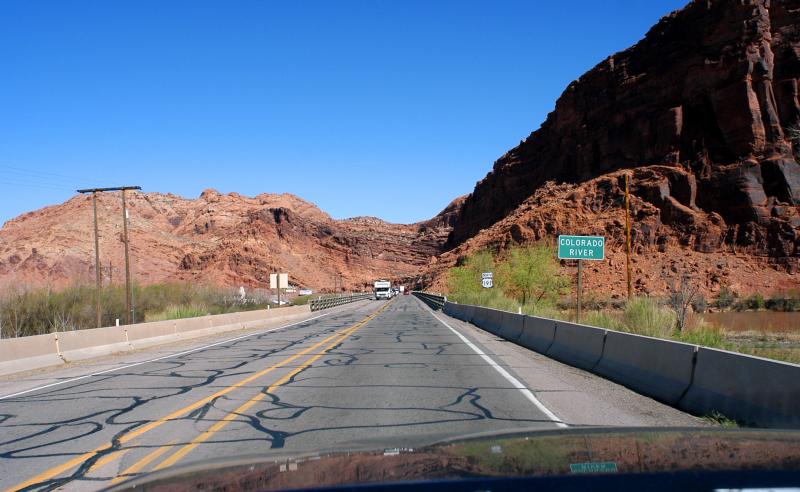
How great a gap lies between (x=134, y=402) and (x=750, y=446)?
9.72 m

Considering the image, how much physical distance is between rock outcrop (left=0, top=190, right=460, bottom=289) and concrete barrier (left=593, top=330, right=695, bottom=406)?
6862cm

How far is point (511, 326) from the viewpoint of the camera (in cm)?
2548

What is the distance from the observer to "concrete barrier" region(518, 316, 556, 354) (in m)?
19.6

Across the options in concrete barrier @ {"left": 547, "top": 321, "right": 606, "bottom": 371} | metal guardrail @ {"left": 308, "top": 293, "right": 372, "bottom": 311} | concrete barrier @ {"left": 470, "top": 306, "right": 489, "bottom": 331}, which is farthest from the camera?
metal guardrail @ {"left": 308, "top": 293, "right": 372, "bottom": 311}

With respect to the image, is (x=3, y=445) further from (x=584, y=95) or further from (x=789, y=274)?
(x=584, y=95)

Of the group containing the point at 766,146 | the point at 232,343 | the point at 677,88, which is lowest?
the point at 232,343

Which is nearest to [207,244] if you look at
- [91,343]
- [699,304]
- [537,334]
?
[699,304]

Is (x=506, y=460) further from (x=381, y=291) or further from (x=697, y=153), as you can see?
(x=381, y=291)

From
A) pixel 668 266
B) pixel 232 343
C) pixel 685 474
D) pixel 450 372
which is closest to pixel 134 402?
pixel 450 372

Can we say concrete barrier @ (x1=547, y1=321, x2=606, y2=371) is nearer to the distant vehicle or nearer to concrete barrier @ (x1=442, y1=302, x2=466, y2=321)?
concrete barrier @ (x1=442, y1=302, x2=466, y2=321)

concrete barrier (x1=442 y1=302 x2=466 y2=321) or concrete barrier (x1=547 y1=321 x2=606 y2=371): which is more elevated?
concrete barrier (x1=547 y1=321 x2=606 y2=371)

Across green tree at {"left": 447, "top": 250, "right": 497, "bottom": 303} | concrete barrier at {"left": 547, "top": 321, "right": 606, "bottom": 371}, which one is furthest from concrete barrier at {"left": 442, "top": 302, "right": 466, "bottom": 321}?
concrete barrier at {"left": 547, "top": 321, "right": 606, "bottom": 371}

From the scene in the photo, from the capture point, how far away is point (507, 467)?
12.4 feet

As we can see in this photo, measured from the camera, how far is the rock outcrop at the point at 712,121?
7138 cm
